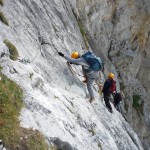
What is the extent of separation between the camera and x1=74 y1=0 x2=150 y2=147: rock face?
37.0 metres

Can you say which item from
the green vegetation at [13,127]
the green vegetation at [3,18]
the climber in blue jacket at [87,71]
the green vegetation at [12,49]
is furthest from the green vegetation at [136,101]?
the green vegetation at [13,127]

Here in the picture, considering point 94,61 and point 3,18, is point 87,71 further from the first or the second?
point 3,18

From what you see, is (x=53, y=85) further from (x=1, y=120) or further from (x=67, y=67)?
(x=1, y=120)

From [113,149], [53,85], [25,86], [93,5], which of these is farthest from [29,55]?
[93,5]

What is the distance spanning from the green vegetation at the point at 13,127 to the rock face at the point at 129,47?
2113cm

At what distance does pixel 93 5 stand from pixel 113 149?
1790 centimetres

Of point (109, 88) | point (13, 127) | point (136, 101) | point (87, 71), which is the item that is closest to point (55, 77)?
point (87, 71)

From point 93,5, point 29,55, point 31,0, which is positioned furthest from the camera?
point 93,5

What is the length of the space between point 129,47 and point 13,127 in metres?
28.6

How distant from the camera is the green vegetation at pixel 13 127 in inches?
503

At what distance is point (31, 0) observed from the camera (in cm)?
2158

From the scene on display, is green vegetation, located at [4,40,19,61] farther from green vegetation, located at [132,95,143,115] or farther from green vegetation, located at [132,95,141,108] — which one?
green vegetation, located at [132,95,143,115]

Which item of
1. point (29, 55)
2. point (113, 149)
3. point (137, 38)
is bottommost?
point (137, 38)

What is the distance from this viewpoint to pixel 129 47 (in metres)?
40.4
